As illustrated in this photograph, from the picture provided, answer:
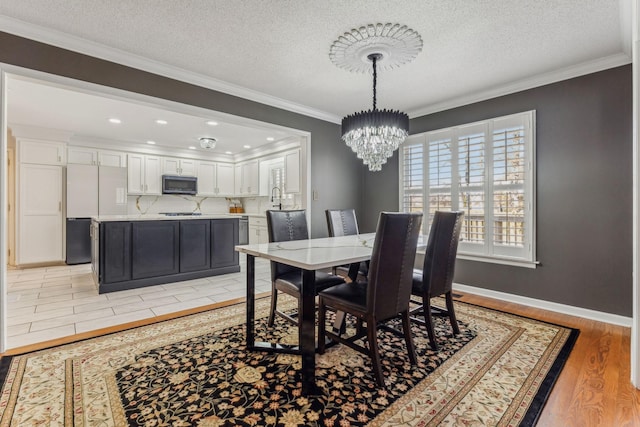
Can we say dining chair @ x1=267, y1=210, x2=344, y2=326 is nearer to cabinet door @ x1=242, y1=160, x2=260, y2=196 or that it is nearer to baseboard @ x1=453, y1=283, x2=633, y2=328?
baseboard @ x1=453, y1=283, x2=633, y2=328

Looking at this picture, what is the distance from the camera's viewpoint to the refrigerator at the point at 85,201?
536cm

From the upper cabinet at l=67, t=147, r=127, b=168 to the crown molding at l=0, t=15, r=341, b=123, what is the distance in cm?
409

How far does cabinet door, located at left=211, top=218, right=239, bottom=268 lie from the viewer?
455 centimetres

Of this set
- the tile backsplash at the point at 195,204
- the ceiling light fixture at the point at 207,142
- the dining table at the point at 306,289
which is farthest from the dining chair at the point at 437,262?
the ceiling light fixture at the point at 207,142

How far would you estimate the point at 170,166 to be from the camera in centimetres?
680

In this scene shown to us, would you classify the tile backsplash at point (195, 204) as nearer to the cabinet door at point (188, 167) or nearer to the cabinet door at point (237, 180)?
the cabinet door at point (237, 180)

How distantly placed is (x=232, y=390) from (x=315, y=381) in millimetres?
477

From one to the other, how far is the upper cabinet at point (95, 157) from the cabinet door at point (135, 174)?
121 mm

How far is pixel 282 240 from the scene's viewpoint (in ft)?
9.13

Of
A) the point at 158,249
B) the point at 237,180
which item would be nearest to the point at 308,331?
the point at 158,249

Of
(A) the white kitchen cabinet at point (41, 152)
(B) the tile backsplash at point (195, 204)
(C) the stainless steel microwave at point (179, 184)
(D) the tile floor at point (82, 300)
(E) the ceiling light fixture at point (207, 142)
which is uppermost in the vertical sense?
(E) the ceiling light fixture at point (207, 142)

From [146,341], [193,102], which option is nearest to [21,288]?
[146,341]

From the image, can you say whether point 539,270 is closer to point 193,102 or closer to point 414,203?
point 414,203

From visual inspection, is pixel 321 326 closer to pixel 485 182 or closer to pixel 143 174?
pixel 485 182
